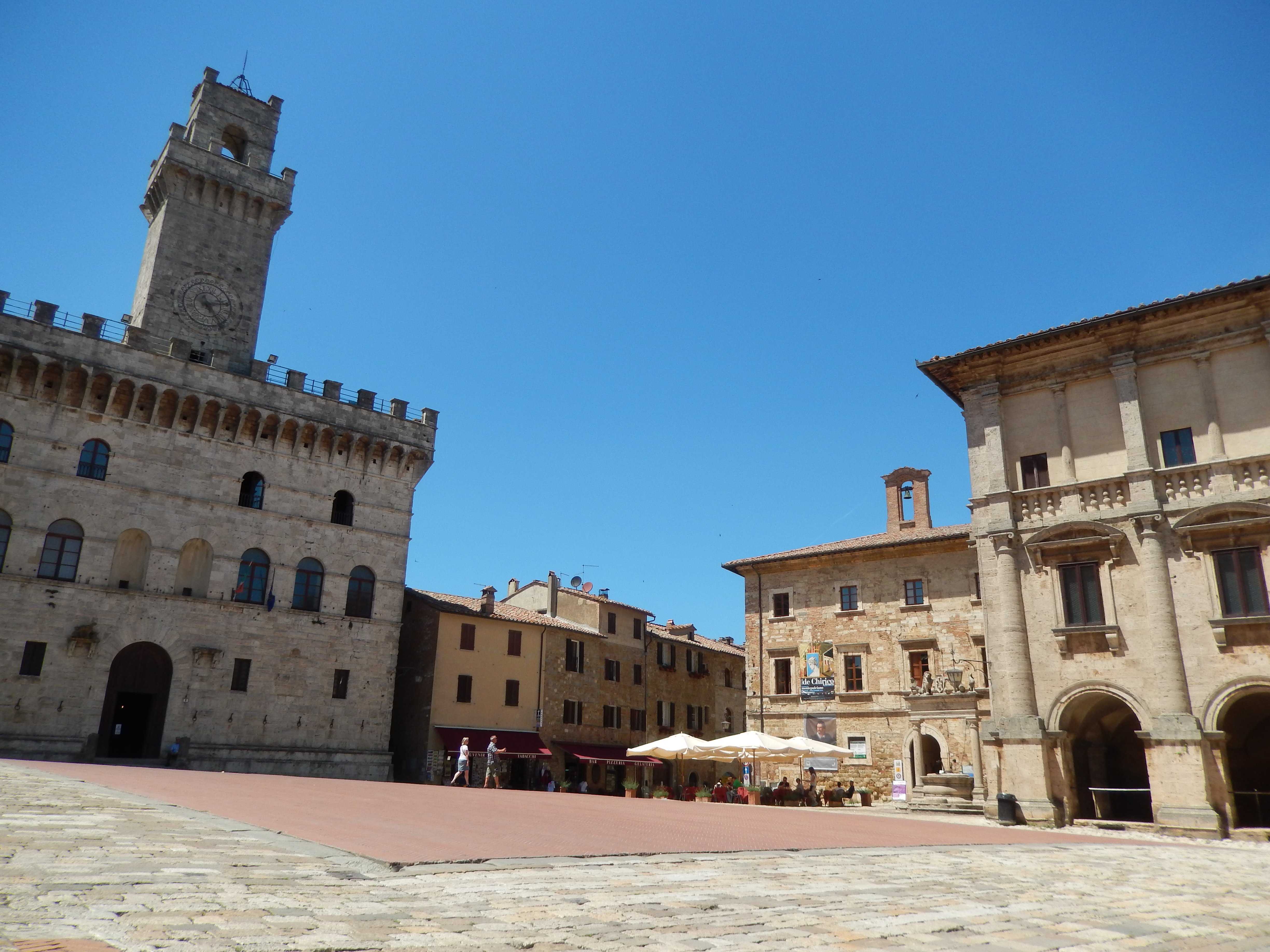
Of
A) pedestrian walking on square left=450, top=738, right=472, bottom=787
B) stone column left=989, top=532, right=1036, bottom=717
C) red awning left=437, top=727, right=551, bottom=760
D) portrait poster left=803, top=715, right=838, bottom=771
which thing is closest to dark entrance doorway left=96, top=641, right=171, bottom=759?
pedestrian walking on square left=450, top=738, right=472, bottom=787

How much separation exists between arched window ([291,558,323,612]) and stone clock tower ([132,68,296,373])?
8848 mm

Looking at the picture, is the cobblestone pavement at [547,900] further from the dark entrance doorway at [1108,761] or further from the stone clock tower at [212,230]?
the stone clock tower at [212,230]

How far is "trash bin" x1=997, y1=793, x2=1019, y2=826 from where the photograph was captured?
22.2m

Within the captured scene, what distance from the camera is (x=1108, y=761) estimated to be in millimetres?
25500

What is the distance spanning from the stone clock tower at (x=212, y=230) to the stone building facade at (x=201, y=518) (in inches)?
3.8

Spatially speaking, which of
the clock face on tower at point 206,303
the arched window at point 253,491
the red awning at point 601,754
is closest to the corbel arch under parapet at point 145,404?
the arched window at point 253,491

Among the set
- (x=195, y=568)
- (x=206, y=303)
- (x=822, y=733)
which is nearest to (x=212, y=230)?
(x=206, y=303)

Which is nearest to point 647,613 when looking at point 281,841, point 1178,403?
point 1178,403

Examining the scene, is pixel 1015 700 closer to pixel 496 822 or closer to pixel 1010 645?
pixel 1010 645

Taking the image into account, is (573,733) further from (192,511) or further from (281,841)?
(281,841)

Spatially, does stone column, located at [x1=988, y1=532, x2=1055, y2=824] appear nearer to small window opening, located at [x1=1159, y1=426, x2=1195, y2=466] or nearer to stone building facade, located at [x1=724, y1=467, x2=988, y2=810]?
small window opening, located at [x1=1159, y1=426, x2=1195, y2=466]

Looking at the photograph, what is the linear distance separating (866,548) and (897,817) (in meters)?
14.9

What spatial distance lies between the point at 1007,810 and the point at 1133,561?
7.35 metres

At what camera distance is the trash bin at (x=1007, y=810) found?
72.8 ft
